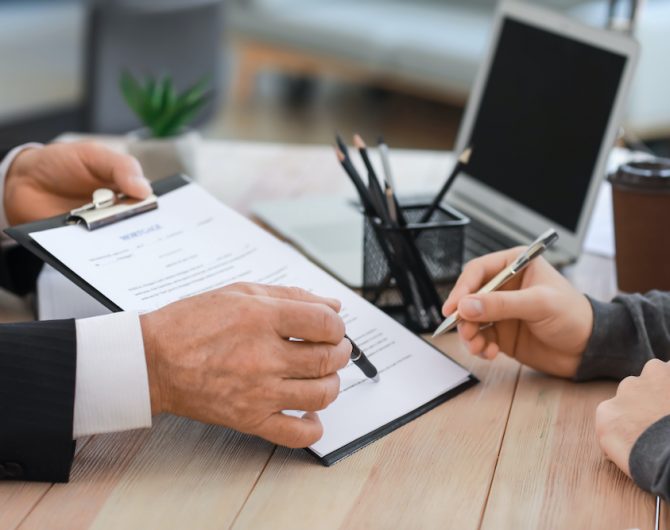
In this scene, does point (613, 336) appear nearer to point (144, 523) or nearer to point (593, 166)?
point (593, 166)

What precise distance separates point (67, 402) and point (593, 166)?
766 mm

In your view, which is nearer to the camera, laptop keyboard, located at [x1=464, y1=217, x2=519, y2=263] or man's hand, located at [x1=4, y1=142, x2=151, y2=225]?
man's hand, located at [x1=4, y1=142, x2=151, y2=225]

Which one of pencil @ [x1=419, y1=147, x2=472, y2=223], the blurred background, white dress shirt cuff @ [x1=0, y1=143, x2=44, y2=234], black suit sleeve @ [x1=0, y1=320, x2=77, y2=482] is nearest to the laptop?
pencil @ [x1=419, y1=147, x2=472, y2=223]

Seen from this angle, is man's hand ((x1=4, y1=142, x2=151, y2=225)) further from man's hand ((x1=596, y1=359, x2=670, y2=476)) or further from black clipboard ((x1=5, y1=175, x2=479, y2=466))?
man's hand ((x1=596, y1=359, x2=670, y2=476))

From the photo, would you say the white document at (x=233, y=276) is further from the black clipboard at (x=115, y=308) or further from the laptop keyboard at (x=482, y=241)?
the laptop keyboard at (x=482, y=241)

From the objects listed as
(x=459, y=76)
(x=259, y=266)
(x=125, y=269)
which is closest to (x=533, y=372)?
(x=259, y=266)

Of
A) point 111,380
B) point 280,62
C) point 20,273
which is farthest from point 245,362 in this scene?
point 280,62

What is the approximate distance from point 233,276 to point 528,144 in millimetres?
578

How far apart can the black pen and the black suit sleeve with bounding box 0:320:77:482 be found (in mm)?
256

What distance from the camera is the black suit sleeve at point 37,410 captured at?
85 cm

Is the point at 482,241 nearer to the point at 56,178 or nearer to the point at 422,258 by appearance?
the point at 422,258

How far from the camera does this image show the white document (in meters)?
0.96

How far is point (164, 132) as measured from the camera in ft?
5.18

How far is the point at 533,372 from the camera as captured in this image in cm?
107
